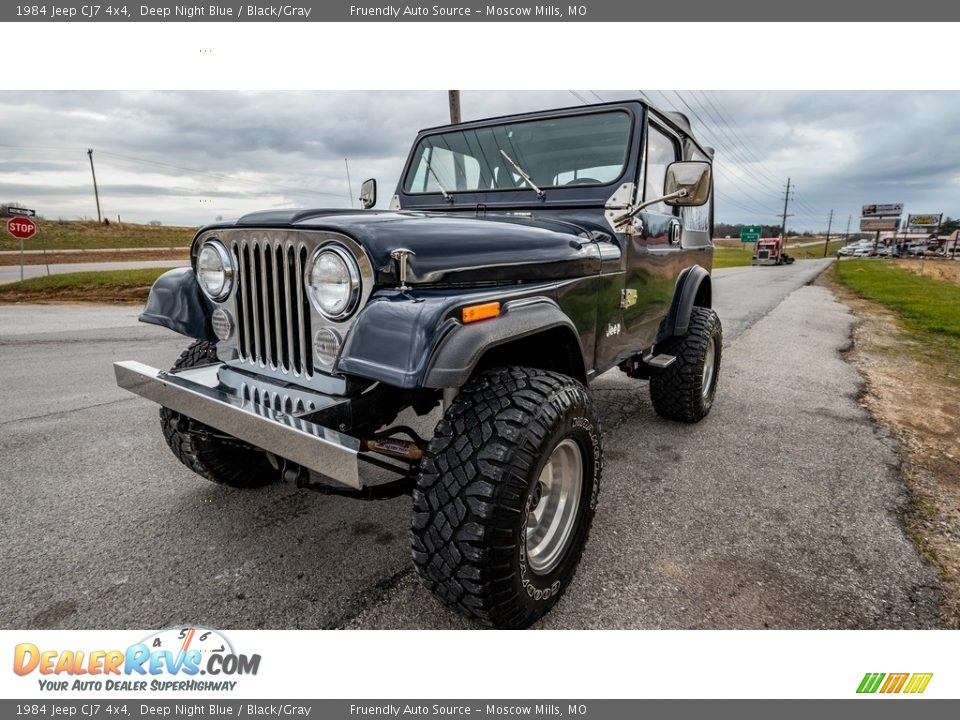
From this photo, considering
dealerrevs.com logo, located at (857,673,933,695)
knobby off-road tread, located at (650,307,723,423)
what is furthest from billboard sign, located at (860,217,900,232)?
dealerrevs.com logo, located at (857,673,933,695)

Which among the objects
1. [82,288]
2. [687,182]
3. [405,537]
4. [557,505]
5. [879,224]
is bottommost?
[405,537]

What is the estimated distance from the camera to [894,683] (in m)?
1.74

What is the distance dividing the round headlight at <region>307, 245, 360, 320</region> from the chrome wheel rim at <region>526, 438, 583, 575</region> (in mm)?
954

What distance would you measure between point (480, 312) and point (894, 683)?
1749mm

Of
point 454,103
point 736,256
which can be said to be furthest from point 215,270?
point 736,256

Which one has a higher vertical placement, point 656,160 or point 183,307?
point 656,160

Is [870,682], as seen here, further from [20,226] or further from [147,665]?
[20,226]

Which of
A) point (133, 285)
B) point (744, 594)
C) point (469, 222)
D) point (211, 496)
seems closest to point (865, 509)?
point (744, 594)

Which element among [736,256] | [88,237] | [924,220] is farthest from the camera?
[924,220]

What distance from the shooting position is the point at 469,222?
7.18 ft

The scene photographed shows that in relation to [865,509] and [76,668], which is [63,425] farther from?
[865,509]

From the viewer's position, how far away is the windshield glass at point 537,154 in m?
3.04

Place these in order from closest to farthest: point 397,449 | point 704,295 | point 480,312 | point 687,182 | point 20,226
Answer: point 480,312
point 397,449
point 687,182
point 704,295
point 20,226

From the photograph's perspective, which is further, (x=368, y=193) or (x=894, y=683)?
(x=368, y=193)
